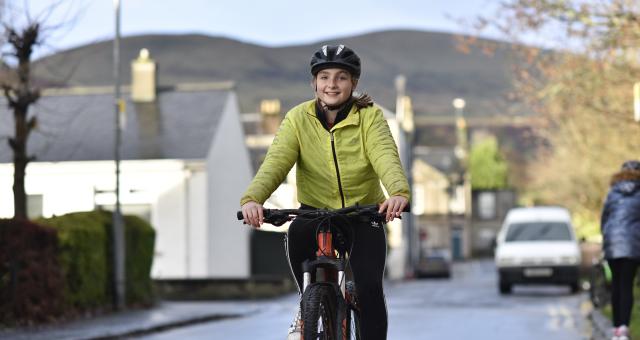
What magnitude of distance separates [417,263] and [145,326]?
189ft

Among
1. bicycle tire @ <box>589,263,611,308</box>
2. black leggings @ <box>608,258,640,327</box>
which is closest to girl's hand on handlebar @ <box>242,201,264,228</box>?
black leggings @ <box>608,258,640,327</box>

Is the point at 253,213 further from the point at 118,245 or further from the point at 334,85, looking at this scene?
the point at 118,245

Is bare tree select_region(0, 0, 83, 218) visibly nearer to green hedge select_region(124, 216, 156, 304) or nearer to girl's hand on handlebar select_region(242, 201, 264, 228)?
green hedge select_region(124, 216, 156, 304)

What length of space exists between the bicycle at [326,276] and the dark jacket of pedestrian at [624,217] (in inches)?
241

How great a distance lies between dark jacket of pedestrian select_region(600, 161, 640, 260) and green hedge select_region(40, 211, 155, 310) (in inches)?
357

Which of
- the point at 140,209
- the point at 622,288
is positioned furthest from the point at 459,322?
the point at 140,209

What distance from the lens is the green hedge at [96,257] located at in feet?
64.9

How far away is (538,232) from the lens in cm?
3225

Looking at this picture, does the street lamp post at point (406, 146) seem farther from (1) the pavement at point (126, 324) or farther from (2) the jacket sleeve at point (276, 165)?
(2) the jacket sleeve at point (276, 165)

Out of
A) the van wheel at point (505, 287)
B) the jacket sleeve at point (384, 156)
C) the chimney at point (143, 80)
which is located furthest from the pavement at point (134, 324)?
the chimney at point (143, 80)

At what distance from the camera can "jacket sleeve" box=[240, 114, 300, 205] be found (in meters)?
6.50

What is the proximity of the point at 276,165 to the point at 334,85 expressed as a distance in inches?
19.3

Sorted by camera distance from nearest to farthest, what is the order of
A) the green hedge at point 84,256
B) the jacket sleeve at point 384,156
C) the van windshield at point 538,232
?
the jacket sleeve at point 384,156 → the green hedge at point 84,256 → the van windshield at point 538,232

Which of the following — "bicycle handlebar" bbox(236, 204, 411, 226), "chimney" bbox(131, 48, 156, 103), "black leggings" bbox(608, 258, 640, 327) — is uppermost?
"chimney" bbox(131, 48, 156, 103)
